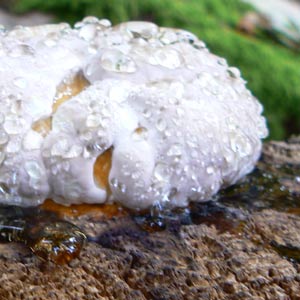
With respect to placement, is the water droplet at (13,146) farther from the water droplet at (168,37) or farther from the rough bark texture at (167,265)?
the water droplet at (168,37)

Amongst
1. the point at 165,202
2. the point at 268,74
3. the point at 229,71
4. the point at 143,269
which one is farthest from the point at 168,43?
the point at 268,74

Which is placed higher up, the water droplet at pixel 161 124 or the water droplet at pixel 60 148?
the water droplet at pixel 161 124

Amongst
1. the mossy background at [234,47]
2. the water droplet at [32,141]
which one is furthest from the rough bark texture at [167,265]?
the mossy background at [234,47]

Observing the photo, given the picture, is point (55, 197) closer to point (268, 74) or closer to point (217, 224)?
point (217, 224)

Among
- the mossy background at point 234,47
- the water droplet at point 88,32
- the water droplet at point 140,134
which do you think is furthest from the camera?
the mossy background at point 234,47

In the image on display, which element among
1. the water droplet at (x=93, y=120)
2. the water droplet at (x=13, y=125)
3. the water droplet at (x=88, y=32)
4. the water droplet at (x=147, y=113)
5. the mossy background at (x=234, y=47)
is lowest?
the mossy background at (x=234, y=47)

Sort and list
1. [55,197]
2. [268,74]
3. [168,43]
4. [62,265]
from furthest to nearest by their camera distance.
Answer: [268,74]
[168,43]
[55,197]
[62,265]

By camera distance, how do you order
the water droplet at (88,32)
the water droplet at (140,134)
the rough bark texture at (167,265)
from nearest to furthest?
the rough bark texture at (167,265) → the water droplet at (140,134) → the water droplet at (88,32)

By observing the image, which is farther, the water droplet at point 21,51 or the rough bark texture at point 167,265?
the water droplet at point 21,51
